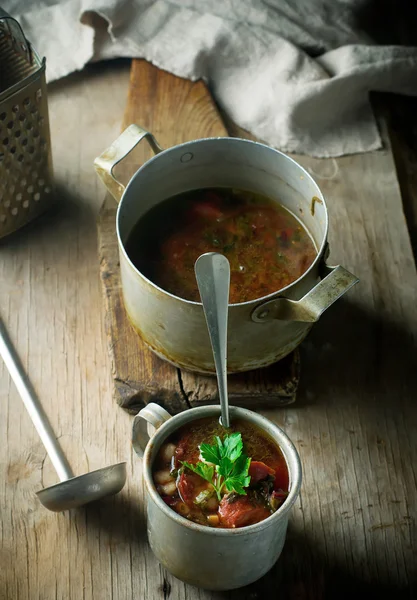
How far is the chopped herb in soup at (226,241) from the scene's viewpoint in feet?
4.04

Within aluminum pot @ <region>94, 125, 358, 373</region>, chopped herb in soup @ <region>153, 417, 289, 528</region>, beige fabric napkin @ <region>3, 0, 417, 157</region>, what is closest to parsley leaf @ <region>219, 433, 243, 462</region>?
chopped herb in soup @ <region>153, 417, 289, 528</region>

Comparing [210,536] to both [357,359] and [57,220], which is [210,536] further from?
[57,220]

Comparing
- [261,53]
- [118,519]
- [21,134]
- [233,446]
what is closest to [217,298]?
[233,446]

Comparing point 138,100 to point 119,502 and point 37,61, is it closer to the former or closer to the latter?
point 37,61

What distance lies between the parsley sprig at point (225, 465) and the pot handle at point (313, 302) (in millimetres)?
189

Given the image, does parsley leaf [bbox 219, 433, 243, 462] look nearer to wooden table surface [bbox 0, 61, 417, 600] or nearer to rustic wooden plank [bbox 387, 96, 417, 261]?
wooden table surface [bbox 0, 61, 417, 600]

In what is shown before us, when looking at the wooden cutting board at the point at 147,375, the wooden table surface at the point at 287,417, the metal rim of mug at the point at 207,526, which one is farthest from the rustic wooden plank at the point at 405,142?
the metal rim of mug at the point at 207,526

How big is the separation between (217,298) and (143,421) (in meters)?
0.24

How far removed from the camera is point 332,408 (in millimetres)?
1259

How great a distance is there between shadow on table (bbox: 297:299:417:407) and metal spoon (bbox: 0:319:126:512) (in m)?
0.34

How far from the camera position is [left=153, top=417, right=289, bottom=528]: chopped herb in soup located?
0.95 m

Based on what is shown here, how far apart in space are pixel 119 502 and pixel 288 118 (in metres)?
0.86

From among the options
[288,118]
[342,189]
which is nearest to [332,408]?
[342,189]

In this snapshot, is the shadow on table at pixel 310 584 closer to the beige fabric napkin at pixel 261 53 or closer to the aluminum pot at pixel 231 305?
the aluminum pot at pixel 231 305
